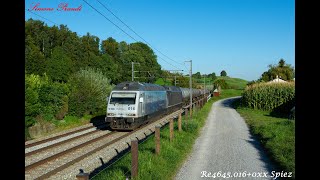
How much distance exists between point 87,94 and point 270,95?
20003 millimetres

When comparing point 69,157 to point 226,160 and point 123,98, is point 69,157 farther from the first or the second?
point 123,98

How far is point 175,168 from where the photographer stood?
34.6ft

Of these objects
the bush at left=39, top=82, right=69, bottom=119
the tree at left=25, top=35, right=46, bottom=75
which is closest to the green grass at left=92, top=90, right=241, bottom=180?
the bush at left=39, top=82, right=69, bottom=119

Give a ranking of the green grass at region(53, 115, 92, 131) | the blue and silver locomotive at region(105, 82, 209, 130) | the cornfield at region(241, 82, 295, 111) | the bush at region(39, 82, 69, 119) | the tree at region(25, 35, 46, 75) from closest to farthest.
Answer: the blue and silver locomotive at region(105, 82, 209, 130)
the green grass at region(53, 115, 92, 131)
the bush at region(39, 82, 69, 119)
the cornfield at region(241, 82, 295, 111)
the tree at region(25, 35, 46, 75)

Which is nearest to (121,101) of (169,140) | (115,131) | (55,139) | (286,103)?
(115,131)

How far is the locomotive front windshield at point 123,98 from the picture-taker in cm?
2105

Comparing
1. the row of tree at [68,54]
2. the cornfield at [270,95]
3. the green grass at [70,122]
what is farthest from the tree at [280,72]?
the green grass at [70,122]

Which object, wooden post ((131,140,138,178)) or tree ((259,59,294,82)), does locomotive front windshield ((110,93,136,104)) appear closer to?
wooden post ((131,140,138,178))

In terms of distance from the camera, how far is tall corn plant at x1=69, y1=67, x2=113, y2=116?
96.7 feet

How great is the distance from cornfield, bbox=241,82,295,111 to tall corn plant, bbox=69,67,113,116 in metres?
17.0

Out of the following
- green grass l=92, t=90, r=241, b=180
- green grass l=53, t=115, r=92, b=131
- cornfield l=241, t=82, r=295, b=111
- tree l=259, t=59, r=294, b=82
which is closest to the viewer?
green grass l=92, t=90, r=241, b=180

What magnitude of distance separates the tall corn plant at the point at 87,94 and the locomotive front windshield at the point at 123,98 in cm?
903
